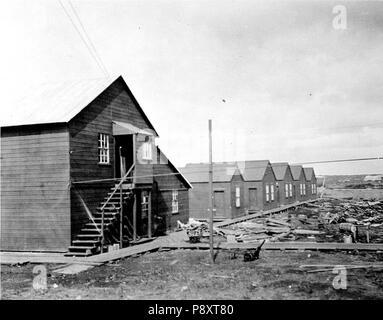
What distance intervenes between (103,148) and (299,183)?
153 feet

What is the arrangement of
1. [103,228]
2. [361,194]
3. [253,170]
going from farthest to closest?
[361,194]
[253,170]
[103,228]

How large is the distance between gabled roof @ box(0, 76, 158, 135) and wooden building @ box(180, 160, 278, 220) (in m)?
15.1

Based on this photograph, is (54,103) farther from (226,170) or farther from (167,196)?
(226,170)

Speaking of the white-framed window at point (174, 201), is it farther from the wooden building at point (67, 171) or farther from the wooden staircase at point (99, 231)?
the wooden staircase at point (99, 231)

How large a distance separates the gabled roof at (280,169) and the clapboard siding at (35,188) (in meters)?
37.7

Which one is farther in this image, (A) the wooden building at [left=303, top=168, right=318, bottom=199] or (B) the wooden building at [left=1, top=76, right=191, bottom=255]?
(A) the wooden building at [left=303, top=168, right=318, bottom=199]

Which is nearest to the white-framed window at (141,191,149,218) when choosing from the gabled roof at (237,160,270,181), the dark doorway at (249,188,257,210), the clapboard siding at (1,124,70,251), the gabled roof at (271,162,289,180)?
the clapboard siding at (1,124,70,251)

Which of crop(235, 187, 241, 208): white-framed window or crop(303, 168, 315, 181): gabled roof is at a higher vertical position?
crop(303, 168, 315, 181): gabled roof

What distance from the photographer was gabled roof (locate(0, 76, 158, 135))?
19297 mm

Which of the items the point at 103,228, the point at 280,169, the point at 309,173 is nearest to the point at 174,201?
the point at 103,228

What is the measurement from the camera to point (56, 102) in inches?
824

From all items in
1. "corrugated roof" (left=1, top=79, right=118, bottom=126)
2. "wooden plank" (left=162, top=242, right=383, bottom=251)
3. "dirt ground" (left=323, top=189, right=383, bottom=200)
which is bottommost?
"dirt ground" (left=323, top=189, right=383, bottom=200)

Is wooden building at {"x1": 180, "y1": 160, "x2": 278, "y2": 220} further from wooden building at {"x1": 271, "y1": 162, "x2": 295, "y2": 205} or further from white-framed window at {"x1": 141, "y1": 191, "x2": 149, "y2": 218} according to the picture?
white-framed window at {"x1": 141, "y1": 191, "x2": 149, "y2": 218}
